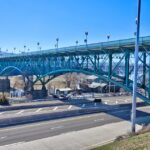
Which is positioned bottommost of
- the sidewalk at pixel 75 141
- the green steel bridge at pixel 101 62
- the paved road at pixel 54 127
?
the paved road at pixel 54 127

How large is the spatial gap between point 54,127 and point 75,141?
874 centimetres

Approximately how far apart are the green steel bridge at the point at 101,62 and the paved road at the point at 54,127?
5.19 meters

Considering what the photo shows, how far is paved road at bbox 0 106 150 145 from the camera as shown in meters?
28.7

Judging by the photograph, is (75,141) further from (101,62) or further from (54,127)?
(101,62)

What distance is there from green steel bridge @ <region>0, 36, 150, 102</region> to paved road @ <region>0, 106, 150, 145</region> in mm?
5187

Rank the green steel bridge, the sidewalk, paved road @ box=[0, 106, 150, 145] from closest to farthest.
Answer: the sidewalk, paved road @ box=[0, 106, 150, 145], the green steel bridge

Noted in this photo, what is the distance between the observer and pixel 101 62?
41.2 meters

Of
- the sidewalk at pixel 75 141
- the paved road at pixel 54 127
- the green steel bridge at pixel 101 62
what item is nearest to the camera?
the sidewalk at pixel 75 141

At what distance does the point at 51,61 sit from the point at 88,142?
36.2 m

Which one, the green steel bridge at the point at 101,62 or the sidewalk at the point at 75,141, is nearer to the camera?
the sidewalk at the point at 75,141

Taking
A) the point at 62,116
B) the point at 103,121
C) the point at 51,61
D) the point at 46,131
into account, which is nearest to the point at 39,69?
the point at 51,61

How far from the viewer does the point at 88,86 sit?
292 feet

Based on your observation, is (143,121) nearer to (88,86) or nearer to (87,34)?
(87,34)

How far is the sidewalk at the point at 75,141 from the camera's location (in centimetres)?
2344
